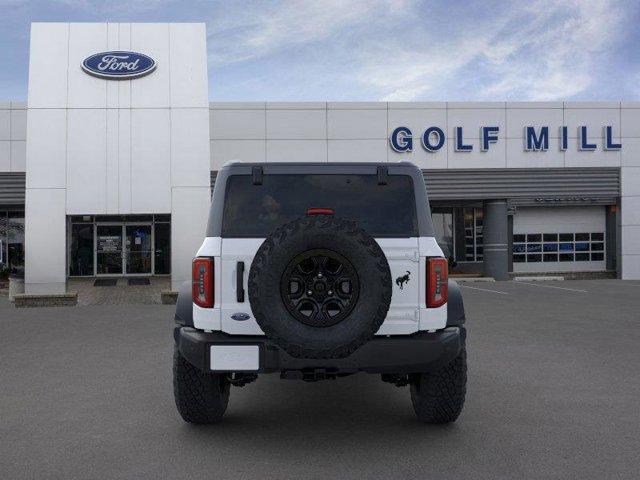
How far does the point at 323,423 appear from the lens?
5.04 meters

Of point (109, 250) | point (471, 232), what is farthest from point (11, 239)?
point (471, 232)

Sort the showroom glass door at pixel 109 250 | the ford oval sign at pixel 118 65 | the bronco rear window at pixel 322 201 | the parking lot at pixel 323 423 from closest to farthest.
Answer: the parking lot at pixel 323 423 → the bronco rear window at pixel 322 201 → the ford oval sign at pixel 118 65 → the showroom glass door at pixel 109 250

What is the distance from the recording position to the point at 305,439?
4.63 m

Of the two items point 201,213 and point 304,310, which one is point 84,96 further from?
point 304,310

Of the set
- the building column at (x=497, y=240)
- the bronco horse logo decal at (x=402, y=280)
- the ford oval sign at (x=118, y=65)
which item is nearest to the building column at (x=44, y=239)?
the ford oval sign at (x=118, y=65)

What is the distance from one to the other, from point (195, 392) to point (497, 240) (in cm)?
2400

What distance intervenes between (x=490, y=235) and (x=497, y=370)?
68.7 feet

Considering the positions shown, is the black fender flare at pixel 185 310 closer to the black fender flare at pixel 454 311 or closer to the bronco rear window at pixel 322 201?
the bronco rear window at pixel 322 201

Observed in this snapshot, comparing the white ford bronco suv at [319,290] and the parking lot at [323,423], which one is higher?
the white ford bronco suv at [319,290]

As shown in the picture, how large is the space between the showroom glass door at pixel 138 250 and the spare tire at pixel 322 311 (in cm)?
2485

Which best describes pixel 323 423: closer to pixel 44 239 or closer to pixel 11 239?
pixel 44 239

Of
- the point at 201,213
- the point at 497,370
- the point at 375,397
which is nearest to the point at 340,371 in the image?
the point at 375,397

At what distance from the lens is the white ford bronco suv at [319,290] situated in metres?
3.92

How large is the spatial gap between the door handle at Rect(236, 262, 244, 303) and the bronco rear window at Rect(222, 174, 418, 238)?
1.00ft
